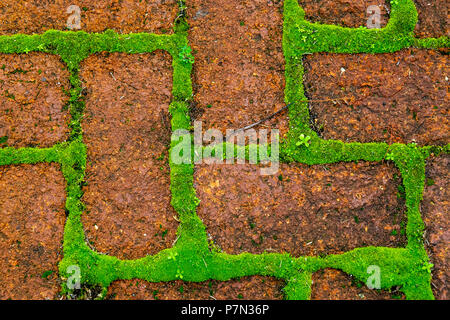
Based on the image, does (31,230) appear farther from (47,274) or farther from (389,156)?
(389,156)

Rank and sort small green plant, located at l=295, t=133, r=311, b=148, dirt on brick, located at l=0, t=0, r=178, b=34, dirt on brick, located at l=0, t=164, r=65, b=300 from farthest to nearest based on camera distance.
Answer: dirt on brick, located at l=0, t=0, r=178, b=34
small green plant, located at l=295, t=133, r=311, b=148
dirt on brick, located at l=0, t=164, r=65, b=300

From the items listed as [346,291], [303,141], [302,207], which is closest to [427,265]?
[346,291]

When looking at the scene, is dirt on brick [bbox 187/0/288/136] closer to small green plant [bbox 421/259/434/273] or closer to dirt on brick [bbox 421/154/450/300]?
dirt on brick [bbox 421/154/450/300]

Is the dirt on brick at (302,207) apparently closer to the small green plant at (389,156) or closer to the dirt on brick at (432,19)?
the small green plant at (389,156)

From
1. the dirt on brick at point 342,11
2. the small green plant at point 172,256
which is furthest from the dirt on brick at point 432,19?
the small green plant at point 172,256

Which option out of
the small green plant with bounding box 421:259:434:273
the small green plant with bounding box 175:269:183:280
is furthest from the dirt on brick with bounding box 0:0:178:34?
the small green plant with bounding box 421:259:434:273
